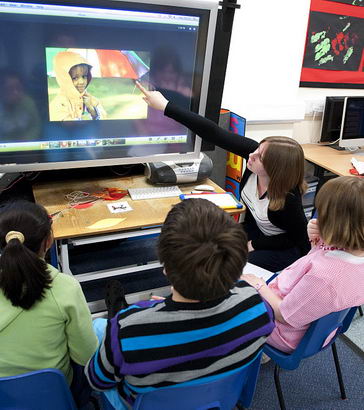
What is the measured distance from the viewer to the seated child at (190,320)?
811mm

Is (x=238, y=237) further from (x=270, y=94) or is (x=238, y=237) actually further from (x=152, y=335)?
(x=270, y=94)

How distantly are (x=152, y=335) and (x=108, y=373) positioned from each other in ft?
0.57

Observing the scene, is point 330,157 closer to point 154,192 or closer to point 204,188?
point 204,188

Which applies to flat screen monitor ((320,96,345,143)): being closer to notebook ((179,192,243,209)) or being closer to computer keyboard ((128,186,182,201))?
notebook ((179,192,243,209))

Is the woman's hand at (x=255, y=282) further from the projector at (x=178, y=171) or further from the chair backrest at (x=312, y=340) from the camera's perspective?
the projector at (x=178, y=171)

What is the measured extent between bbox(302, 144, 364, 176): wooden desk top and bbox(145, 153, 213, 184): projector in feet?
Result: 3.59

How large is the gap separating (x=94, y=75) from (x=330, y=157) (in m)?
2.00

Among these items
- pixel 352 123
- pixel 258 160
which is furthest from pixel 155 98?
pixel 352 123

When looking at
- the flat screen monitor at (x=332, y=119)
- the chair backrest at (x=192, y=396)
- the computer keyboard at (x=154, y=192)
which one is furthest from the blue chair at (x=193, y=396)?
the flat screen monitor at (x=332, y=119)

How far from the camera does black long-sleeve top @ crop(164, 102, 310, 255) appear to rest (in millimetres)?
1782

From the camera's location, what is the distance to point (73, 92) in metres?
1.72

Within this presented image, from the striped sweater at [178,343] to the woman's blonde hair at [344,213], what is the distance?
48cm

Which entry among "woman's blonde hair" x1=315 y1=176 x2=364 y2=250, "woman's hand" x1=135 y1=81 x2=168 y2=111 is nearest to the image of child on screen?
"woman's hand" x1=135 y1=81 x2=168 y2=111

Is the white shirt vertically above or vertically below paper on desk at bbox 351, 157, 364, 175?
below
